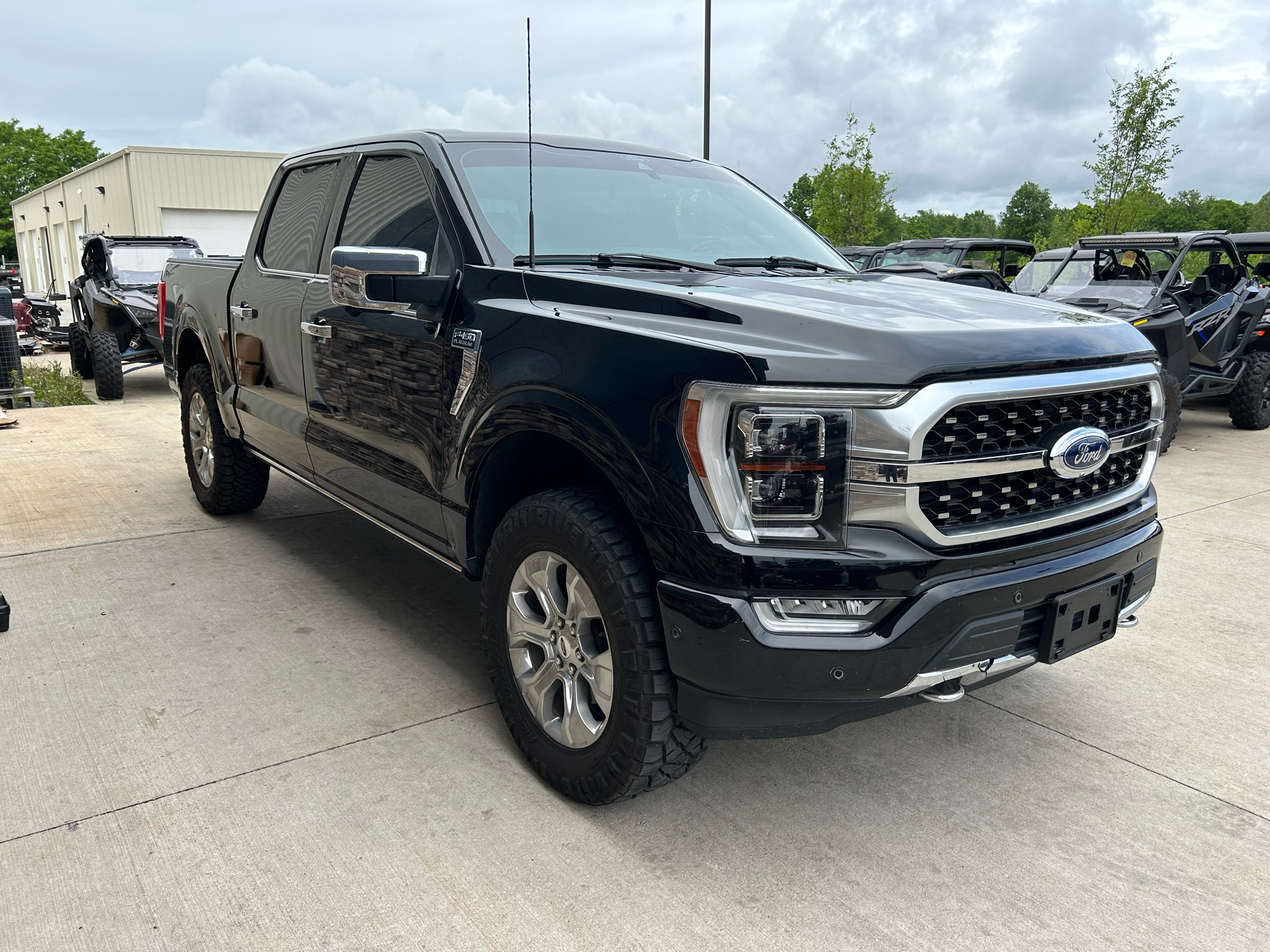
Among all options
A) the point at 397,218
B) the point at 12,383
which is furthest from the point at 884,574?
the point at 12,383

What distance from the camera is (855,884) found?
242 centimetres

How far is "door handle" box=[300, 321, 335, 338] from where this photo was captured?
12.4 ft

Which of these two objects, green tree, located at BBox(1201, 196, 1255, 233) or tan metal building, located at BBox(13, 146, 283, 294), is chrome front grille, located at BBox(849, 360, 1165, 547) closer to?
tan metal building, located at BBox(13, 146, 283, 294)

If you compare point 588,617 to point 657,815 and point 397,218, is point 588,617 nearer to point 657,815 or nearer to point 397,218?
point 657,815

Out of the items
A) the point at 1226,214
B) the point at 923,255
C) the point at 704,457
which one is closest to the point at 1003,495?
the point at 704,457

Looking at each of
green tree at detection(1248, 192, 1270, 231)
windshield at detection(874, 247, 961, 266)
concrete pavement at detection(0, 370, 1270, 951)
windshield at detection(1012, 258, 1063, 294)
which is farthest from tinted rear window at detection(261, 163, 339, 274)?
green tree at detection(1248, 192, 1270, 231)

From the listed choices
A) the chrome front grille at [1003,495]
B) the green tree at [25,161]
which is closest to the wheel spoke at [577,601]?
the chrome front grille at [1003,495]

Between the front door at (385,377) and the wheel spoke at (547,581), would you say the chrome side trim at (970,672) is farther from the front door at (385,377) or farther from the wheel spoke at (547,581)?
the front door at (385,377)

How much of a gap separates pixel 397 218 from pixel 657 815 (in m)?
2.28

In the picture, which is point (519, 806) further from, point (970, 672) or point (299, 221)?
point (299, 221)

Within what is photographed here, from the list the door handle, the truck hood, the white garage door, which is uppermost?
the white garage door

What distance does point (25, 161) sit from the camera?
66438 millimetres

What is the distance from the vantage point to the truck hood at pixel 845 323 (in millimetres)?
2193

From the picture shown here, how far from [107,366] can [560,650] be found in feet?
34.7
